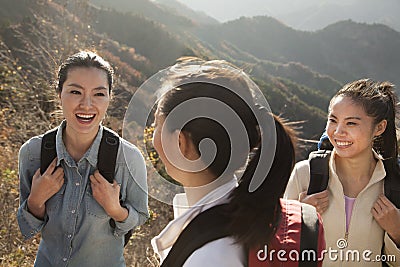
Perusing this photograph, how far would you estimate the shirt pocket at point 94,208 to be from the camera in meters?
2.21

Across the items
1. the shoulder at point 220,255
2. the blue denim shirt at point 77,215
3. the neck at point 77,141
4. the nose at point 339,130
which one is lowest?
the blue denim shirt at point 77,215

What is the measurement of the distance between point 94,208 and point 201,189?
92cm

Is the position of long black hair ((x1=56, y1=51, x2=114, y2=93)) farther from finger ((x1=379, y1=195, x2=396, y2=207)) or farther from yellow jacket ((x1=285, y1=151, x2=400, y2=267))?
finger ((x1=379, y1=195, x2=396, y2=207))

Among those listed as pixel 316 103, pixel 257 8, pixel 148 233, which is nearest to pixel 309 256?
pixel 148 233

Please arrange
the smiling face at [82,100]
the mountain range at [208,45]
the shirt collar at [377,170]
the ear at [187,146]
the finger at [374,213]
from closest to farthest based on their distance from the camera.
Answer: the ear at [187,146] < the smiling face at [82,100] < the finger at [374,213] < the shirt collar at [377,170] < the mountain range at [208,45]

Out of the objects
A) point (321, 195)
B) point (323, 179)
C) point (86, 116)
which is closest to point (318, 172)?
point (323, 179)

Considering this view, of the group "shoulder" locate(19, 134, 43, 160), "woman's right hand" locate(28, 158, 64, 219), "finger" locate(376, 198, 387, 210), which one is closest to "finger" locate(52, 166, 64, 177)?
"woman's right hand" locate(28, 158, 64, 219)

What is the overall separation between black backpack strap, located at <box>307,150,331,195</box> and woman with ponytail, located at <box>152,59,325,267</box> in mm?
1091

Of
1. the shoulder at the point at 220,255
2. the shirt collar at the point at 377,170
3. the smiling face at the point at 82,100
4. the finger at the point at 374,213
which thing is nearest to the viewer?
the shoulder at the point at 220,255

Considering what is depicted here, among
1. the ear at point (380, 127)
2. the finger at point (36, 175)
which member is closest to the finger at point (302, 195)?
the ear at point (380, 127)

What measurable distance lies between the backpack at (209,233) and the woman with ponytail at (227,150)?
12mm

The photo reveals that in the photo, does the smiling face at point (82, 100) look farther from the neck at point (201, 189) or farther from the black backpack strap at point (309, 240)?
the black backpack strap at point (309, 240)

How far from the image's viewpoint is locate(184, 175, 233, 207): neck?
4.78 ft

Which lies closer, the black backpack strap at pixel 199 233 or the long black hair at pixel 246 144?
the black backpack strap at pixel 199 233
